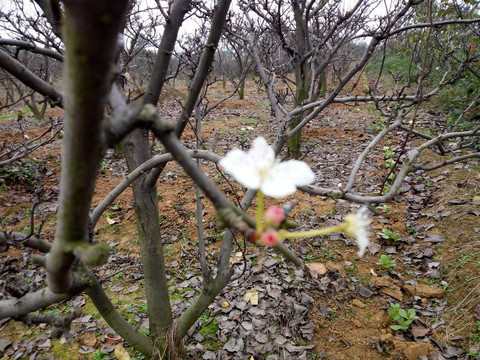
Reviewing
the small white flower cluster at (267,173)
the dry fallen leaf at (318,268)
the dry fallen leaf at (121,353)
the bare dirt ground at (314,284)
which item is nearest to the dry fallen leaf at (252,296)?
the bare dirt ground at (314,284)

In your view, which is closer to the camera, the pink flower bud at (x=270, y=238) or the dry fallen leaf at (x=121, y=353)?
the pink flower bud at (x=270, y=238)

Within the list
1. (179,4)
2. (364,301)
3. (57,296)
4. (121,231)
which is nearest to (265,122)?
(121,231)

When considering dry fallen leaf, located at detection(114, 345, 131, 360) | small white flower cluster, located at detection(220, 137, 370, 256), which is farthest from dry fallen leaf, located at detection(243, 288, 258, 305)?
small white flower cluster, located at detection(220, 137, 370, 256)

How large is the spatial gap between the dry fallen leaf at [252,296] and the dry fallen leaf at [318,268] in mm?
804

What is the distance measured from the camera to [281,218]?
0.50m

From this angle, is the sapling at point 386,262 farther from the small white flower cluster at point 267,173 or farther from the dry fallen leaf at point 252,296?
the small white flower cluster at point 267,173

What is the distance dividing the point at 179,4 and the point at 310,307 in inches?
120

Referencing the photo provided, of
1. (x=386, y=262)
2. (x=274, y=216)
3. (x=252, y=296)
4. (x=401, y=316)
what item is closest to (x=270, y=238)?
(x=274, y=216)

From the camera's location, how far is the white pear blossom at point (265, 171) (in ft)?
1.61

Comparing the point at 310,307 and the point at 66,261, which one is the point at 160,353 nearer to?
the point at 310,307

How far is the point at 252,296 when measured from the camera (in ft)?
10.5

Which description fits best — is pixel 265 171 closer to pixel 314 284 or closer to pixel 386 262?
pixel 314 284

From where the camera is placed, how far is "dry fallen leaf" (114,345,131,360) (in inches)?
102

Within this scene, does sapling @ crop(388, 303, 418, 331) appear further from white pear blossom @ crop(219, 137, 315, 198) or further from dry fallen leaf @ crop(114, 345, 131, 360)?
white pear blossom @ crop(219, 137, 315, 198)
